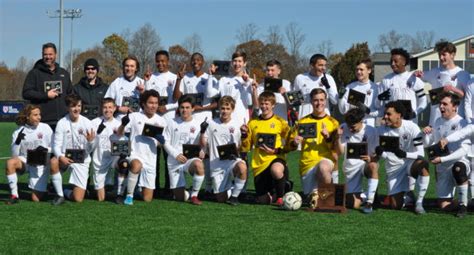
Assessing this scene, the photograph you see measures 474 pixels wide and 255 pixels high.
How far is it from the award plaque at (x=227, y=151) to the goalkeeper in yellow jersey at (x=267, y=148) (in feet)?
0.65

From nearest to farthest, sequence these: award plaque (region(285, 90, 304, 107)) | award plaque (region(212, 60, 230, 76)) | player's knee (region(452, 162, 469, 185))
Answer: player's knee (region(452, 162, 469, 185)) → award plaque (region(285, 90, 304, 107)) → award plaque (region(212, 60, 230, 76))

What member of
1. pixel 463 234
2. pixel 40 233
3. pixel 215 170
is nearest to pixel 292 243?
pixel 463 234

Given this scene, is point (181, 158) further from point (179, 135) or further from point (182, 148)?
point (179, 135)

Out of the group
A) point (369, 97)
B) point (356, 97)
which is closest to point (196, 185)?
point (356, 97)

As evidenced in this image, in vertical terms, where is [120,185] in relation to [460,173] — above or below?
below

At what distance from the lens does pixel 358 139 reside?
8766 mm

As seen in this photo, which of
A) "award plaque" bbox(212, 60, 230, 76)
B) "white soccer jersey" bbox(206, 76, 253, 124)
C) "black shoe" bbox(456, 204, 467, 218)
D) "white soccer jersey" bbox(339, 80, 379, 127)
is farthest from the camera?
"white soccer jersey" bbox(206, 76, 253, 124)

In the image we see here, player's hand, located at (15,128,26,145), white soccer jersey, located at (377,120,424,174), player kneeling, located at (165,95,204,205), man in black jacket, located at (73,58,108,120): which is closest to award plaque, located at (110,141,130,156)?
player kneeling, located at (165,95,204,205)

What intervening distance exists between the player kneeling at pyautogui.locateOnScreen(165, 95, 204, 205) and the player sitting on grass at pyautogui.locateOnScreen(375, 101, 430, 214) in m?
2.46

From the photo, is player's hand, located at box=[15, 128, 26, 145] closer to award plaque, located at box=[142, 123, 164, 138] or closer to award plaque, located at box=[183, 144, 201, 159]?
award plaque, located at box=[142, 123, 164, 138]

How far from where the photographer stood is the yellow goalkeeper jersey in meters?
8.95

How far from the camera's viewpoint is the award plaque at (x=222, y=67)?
10.0 meters

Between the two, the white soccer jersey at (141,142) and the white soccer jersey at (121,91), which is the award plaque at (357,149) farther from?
the white soccer jersey at (121,91)

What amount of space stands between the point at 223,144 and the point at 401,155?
2.36 metres
